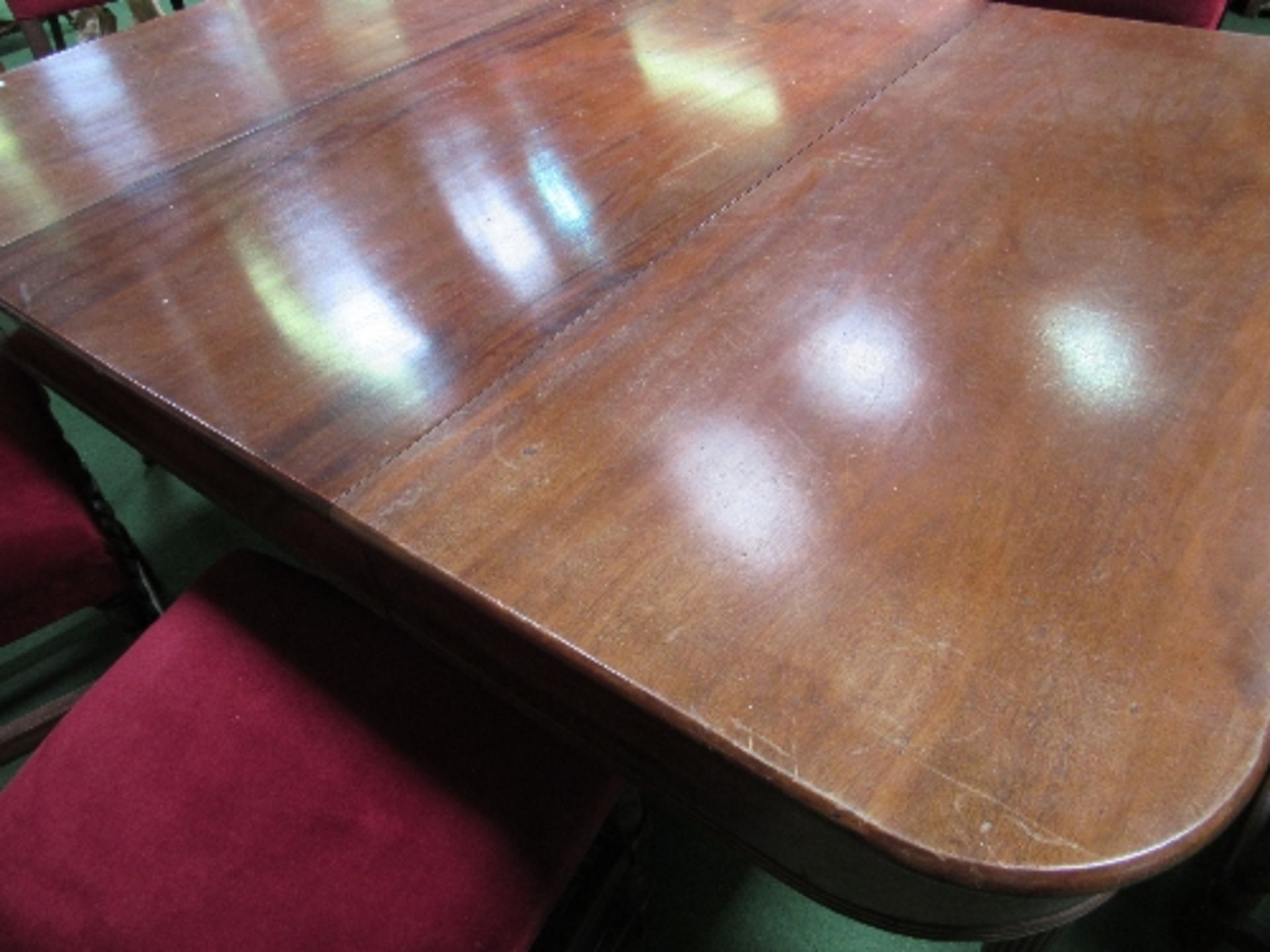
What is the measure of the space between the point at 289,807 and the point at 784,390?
0.51 meters

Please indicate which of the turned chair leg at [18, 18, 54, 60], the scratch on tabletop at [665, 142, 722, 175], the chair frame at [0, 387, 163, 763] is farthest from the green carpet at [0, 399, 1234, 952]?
the turned chair leg at [18, 18, 54, 60]

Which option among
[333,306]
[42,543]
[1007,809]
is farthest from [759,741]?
[42,543]

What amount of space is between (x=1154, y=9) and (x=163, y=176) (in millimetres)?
1627

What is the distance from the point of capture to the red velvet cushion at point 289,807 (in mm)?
621

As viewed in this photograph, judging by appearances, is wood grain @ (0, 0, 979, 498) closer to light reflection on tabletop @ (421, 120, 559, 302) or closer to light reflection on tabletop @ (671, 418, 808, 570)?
light reflection on tabletop @ (421, 120, 559, 302)

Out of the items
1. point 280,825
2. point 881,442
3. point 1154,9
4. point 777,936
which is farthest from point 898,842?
point 1154,9

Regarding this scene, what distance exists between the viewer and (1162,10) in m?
1.50

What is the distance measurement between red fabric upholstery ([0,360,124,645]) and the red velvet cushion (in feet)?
0.83

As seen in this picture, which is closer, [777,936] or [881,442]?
[881,442]

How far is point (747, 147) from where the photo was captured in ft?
3.06

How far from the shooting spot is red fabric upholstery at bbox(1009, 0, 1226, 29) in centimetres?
145

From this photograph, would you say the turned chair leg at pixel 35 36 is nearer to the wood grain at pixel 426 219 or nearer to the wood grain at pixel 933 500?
the wood grain at pixel 426 219

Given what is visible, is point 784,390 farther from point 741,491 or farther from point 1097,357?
point 1097,357

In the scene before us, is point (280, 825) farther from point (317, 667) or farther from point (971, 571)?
point (971, 571)
